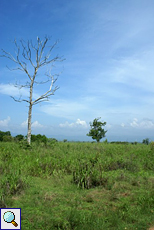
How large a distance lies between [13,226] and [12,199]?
126 centimetres

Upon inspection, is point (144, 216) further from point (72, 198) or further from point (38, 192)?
point (38, 192)

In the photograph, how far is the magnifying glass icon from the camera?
4.00 m

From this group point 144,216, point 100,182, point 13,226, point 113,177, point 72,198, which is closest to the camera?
point 13,226

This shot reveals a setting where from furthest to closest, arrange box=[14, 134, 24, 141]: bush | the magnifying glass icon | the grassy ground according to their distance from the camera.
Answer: box=[14, 134, 24, 141]: bush
the grassy ground
the magnifying glass icon

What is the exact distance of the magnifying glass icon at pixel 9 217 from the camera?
4.00 m

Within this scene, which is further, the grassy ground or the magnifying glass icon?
the grassy ground

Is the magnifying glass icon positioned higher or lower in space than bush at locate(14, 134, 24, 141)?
lower

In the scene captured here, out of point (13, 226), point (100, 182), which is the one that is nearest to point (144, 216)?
point (100, 182)

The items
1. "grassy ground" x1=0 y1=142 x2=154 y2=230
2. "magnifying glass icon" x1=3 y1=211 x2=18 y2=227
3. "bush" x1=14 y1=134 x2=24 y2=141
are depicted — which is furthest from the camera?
"bush" x1=14 y1=134 x2=24 y2=141

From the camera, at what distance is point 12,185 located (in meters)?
5.55

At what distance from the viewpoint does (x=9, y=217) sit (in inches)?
163

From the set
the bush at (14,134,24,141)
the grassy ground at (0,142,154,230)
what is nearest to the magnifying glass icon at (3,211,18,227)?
the grassy ground at (0,142,154,230)

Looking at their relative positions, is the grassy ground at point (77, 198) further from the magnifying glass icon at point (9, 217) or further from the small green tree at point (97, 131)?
the small green tree at point (97, 131)

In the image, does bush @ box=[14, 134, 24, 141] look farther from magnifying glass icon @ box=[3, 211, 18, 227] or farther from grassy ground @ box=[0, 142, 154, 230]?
magnifying glass icon @ box=[3, 211, 18, 227]
